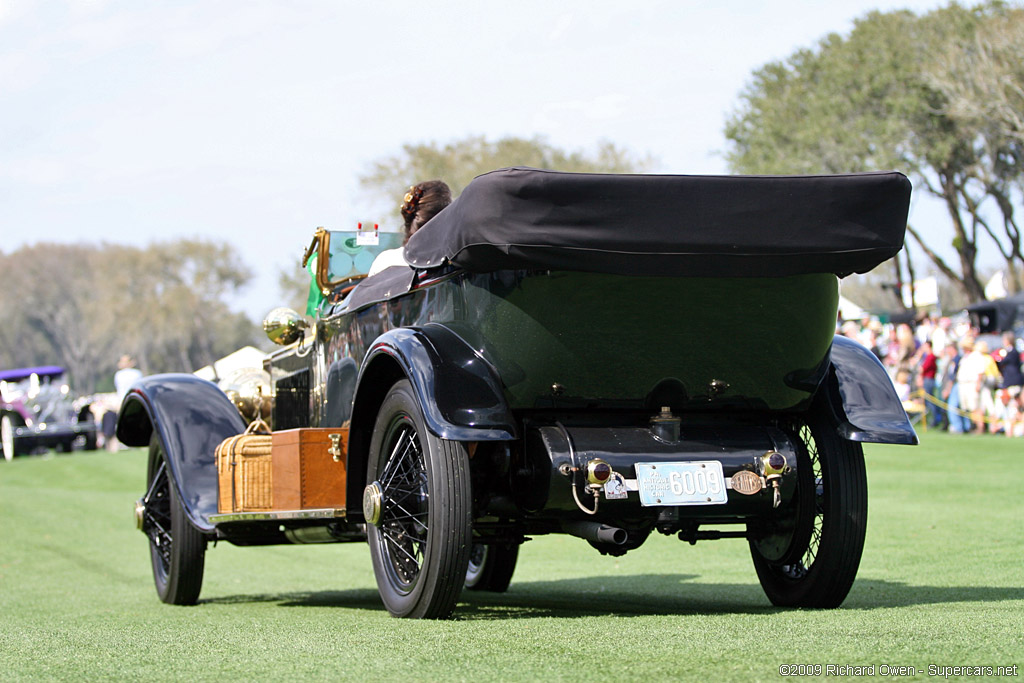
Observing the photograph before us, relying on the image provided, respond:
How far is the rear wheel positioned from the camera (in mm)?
30344

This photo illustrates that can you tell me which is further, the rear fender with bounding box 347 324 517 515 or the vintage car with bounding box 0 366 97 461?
the vintage car with bounding box 0 366 97 461

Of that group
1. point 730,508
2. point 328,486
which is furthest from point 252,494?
point 730,508

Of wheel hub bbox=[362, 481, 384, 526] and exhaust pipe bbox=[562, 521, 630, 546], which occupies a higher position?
wheel hub bbox=[362, 481, 384, 526]

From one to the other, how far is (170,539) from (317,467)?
1969mm

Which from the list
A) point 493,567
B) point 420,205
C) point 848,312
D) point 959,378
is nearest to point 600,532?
point 420,205

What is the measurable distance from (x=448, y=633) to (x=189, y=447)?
115 inches

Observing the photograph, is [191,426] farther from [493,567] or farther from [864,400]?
[864,400]

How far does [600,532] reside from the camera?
179 inches

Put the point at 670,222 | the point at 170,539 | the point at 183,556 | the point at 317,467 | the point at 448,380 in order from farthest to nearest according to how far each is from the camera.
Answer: the point at 170,539 < the point at 183,556 < the point at 317,467 < the point at 448,380 < the point at 670,222

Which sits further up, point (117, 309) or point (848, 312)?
point (117, 309)

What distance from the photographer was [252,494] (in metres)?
5.80

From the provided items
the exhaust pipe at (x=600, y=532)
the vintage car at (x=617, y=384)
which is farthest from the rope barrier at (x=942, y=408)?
the exhaust pipe at (x=600, y=532)

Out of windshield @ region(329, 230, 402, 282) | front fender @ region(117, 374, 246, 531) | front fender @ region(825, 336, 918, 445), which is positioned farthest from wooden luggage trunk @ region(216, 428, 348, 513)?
front fender @ region(825, 336, 918, 445)

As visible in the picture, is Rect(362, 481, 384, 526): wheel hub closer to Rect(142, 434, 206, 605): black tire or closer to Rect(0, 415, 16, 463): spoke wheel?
Rect(142, 434, 206, 605): black tire
